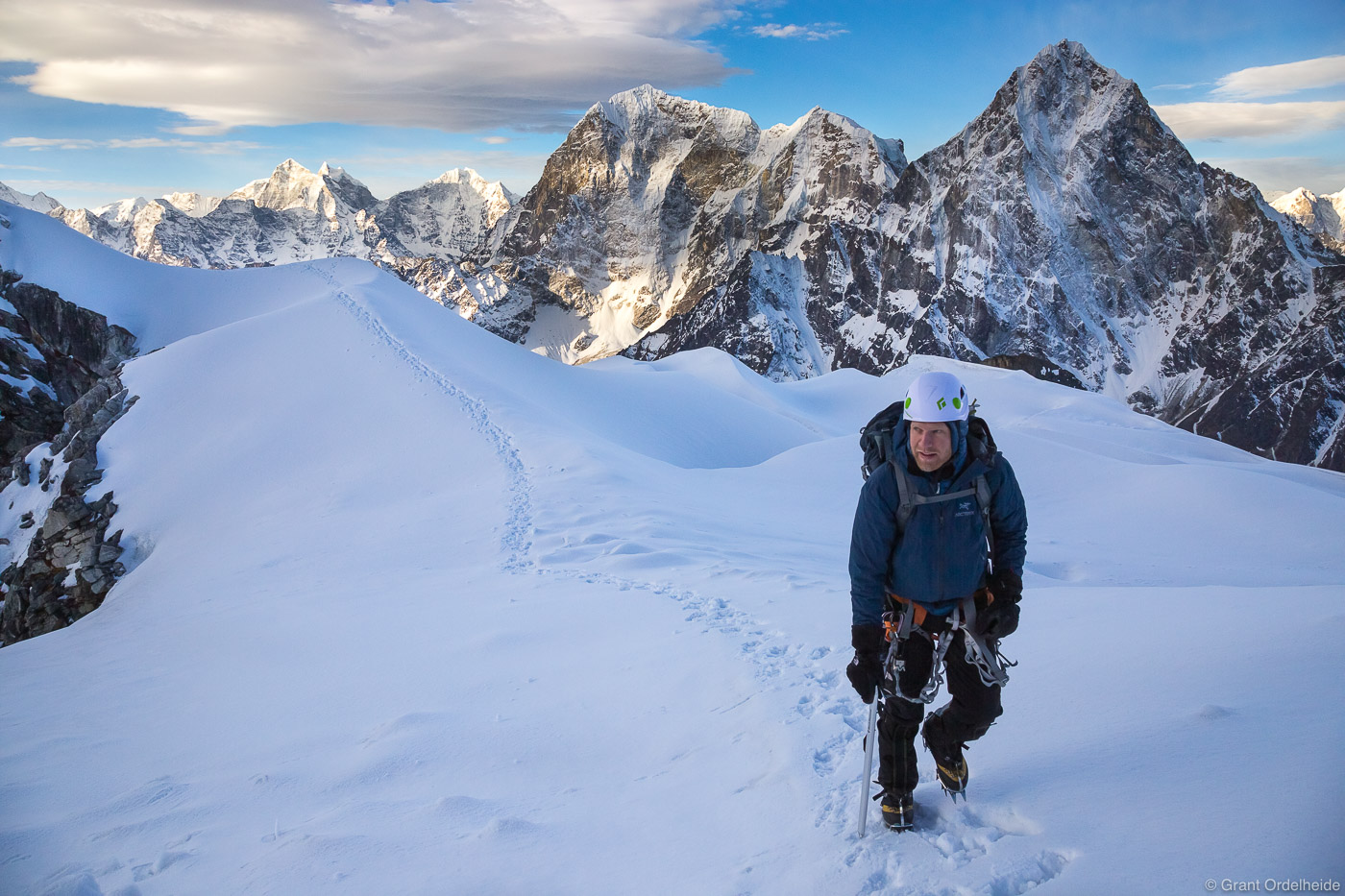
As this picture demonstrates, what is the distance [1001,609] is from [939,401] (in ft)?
3.99

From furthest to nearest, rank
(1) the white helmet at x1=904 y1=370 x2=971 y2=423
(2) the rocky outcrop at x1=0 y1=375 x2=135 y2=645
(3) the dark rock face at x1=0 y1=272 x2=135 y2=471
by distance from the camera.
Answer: (3) the dark rock face at x1=0 y1=272 x2=135 y2=471 → (2) the rocky outcrop at x1=0 y1=375 x2=135 y2=645 → (1) the white helmet at x1=904 y1=370 x2=971 y2=423

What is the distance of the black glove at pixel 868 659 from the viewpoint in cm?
412

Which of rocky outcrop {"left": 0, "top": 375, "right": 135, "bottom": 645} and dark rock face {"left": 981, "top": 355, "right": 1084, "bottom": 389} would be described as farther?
dark rock face {"left": 981, "top": 355, "right": 1084, "bottom": 389}

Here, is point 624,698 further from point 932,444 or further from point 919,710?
point 932,444

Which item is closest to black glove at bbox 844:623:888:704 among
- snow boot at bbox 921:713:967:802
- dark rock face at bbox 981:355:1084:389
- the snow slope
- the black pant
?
the black pant

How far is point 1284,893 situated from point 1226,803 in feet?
1.74

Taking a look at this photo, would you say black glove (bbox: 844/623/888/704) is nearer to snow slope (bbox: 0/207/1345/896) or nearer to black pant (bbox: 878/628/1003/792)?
black pant (bbox: 878/628/1003/792)

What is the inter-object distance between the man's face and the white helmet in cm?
4

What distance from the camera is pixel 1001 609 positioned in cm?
410

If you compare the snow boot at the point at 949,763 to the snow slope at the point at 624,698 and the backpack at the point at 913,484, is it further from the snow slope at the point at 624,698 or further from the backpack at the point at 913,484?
the backpack at the point at 913,484

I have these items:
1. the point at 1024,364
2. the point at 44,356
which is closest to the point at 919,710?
the point at 44,356

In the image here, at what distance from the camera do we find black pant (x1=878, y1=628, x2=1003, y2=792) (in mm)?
4129

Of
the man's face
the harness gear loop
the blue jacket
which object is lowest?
the harness gear loop

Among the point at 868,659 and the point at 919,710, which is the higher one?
the point at 868,659
